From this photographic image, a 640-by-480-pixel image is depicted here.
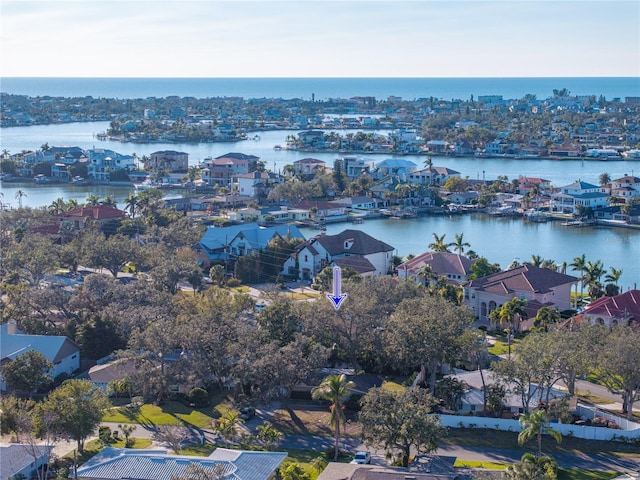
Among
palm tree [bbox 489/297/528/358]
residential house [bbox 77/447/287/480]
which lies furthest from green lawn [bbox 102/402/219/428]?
palm tree [bbox 489/297/528/358]

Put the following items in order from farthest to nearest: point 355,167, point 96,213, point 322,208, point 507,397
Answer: point 355,167 → point 322,208 → point 96,213 → point 507,397

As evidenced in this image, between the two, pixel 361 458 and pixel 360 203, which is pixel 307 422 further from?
pixel 360 203

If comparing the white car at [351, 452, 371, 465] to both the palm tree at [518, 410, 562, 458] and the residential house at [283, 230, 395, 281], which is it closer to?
the palm tree at [518, 410, 562, 458]

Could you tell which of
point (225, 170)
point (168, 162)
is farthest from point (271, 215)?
point (168, 162)

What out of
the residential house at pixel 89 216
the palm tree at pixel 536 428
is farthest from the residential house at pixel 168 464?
the residential house at pixel 89 216

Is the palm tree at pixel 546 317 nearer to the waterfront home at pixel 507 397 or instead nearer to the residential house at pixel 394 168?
the waterfront home at pixel 507 397
